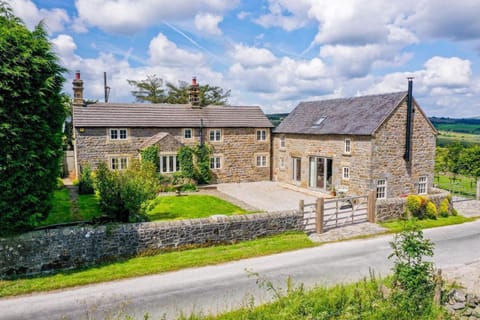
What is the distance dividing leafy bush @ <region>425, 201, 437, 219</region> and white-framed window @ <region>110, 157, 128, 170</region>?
21445mm

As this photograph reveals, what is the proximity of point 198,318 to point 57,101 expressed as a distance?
323 inches

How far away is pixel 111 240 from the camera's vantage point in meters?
11.8

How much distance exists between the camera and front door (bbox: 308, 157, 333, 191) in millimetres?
26188

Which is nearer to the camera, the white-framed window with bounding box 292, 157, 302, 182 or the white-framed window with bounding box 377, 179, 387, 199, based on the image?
the white-framed window with bounding box 377, 179, 387, 199

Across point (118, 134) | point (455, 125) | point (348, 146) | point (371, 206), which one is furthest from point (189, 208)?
point (455, 125)

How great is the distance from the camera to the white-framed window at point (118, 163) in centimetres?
2702

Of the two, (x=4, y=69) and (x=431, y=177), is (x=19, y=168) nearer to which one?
(x=4, y=69)

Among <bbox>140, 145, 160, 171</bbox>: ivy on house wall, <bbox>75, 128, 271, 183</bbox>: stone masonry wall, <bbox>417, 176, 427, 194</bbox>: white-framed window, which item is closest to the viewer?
<bbox>417, 176, 427, 194</bbox>: white-framed window

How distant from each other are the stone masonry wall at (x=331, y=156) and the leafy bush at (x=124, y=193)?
1426 centimetres

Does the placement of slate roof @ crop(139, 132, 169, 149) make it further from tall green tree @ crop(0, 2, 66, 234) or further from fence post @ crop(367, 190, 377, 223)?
fence post @ crop(367, 190, 377, 223)

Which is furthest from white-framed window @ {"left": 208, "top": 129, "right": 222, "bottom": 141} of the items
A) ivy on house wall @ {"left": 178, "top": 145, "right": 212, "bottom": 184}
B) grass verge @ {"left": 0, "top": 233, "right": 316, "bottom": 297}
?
grass verge @ {"left": 0, "top": 233, "right": 316, "bottom": 297}

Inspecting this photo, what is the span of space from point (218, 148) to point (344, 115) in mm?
11058

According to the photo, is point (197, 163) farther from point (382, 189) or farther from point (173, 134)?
point (382, 189)

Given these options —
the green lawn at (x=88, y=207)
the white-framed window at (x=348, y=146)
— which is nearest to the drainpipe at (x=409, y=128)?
the white-framed window at (x=348, y=146)
